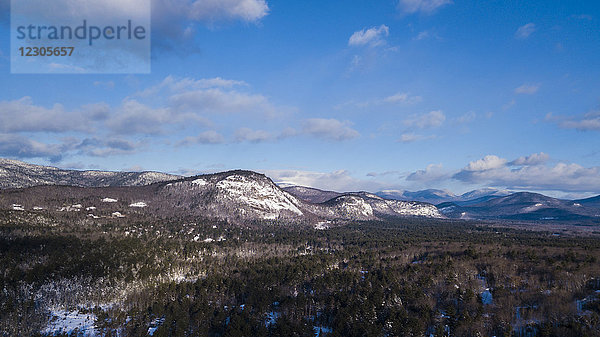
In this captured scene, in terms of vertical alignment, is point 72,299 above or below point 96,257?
below

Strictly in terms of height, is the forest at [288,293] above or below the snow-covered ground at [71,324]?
above

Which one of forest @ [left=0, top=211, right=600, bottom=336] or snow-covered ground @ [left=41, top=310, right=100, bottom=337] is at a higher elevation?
forest @ [left=0, top=211, right=600, bottom=336]

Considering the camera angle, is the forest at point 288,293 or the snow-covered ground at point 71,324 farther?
the snow-covered ground at point 71,324

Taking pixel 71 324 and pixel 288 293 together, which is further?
pixel 288 293

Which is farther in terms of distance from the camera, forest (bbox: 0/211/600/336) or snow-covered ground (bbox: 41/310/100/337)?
snow-covered ground (bbox: 41/310/100/337)

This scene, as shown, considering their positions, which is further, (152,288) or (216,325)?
(152,288)

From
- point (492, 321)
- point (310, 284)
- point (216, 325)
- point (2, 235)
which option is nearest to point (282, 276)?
point (310, 284)

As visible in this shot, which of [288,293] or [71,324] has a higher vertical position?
[288,293]

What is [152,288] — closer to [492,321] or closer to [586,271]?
[492,321]
